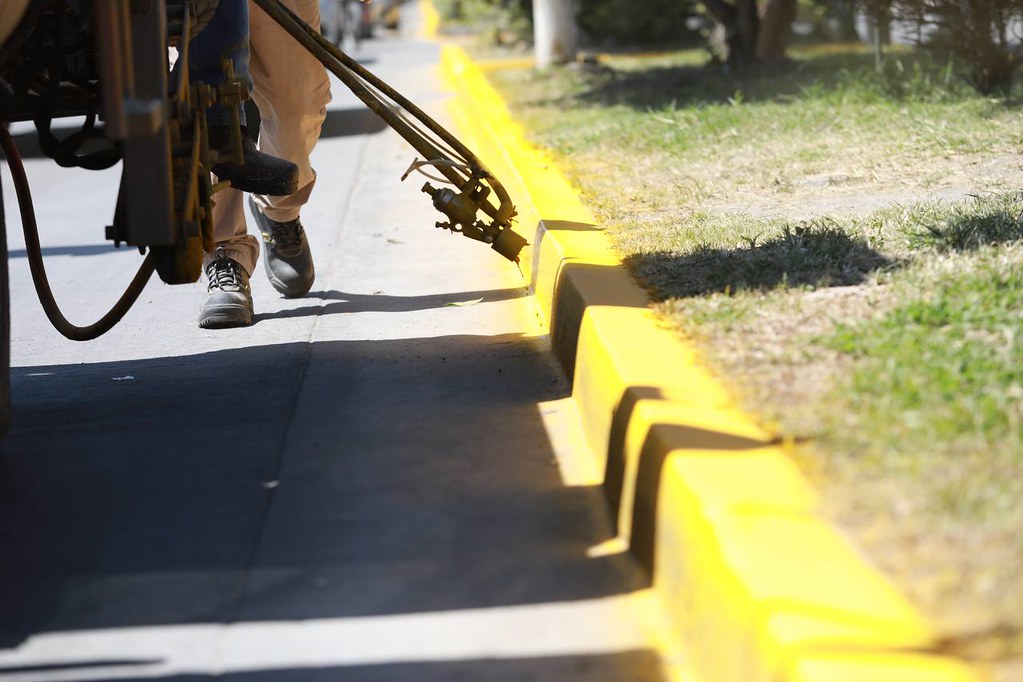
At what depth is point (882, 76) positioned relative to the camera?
30.4 ft

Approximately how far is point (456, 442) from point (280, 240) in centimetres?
185

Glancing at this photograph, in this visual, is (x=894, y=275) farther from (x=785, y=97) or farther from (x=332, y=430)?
(x=785, y=97)

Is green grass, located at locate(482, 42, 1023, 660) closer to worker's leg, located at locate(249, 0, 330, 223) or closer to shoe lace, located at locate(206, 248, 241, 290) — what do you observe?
worker's leg, located at locate(249, 0, 330, 223)

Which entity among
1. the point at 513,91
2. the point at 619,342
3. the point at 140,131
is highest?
the point at 140,131

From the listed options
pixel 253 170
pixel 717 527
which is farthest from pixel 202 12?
pixel 717 527

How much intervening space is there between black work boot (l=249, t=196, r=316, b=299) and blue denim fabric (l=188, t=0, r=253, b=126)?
3.59ft

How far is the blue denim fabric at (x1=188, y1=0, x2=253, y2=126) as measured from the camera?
4156 millimetres

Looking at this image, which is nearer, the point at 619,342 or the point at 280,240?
the point at 619,342

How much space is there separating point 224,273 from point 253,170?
0.86m

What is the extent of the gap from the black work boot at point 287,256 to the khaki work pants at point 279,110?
43 mm

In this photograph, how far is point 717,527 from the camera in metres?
2.39

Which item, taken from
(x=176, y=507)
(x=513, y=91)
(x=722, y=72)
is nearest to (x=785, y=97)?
(x=722, y=72)

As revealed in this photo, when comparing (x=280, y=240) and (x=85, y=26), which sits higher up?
(x=85, y=26)

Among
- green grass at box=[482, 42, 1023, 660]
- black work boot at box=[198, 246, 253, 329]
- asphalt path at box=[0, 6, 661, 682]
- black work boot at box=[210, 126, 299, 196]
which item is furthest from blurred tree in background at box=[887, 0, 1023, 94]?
black work boot at box=[210, 126, 299, 196]
